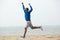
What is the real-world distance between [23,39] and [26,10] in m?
1.43

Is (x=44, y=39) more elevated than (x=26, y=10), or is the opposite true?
(x=26, y=10)

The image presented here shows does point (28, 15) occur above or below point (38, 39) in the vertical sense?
above

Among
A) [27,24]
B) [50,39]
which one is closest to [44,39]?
[50,39]

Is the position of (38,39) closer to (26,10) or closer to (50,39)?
(50,39)

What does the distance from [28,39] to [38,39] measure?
56 cm

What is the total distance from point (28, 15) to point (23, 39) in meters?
1.20

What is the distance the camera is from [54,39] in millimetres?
13062

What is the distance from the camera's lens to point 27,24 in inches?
508

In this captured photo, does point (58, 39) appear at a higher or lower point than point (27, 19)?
lower

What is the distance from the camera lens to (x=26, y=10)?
12.8 m

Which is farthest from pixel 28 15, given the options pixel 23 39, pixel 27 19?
pixel 23 39

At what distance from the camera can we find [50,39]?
1307 cm

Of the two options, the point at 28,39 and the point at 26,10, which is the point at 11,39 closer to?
the point at 28,39

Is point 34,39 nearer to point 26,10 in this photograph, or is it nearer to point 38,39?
point 38,39
